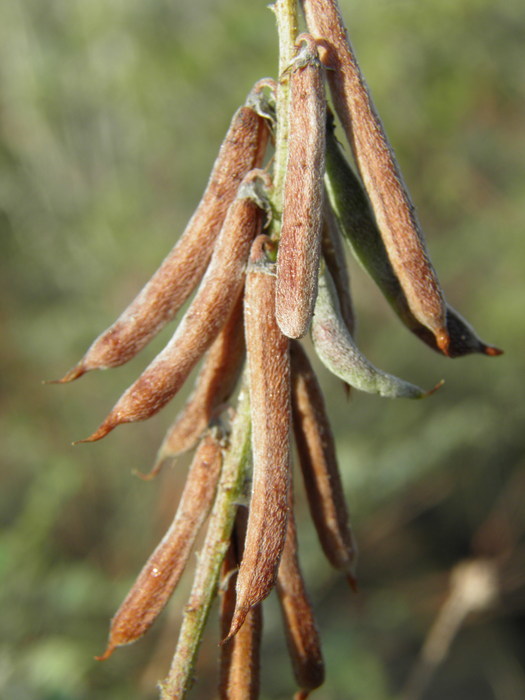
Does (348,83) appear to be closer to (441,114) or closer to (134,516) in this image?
(134,516)

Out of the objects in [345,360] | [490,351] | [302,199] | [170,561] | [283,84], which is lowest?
[170,561]

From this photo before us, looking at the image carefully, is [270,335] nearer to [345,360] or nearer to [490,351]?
[345,360]

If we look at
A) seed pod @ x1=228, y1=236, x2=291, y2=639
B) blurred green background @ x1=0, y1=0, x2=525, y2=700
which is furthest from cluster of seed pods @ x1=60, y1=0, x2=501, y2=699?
blurred green background @ x1=0, y1=0, x2=525, y2=700

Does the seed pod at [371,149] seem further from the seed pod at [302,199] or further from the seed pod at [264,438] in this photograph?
the seed pod at [264,438]

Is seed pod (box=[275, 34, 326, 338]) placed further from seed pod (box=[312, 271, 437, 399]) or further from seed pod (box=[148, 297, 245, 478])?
seed pod (box=[148, 297, 245, 478])

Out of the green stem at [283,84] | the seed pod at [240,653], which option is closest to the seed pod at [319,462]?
the seed pod at [240,653]

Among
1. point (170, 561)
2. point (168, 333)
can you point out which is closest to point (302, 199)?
point (170, 561)
